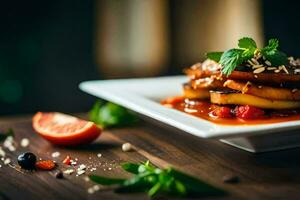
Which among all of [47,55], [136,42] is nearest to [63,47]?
[47,55]

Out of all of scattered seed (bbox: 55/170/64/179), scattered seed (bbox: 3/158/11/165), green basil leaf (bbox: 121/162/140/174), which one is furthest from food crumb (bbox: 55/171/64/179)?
scattered seed (bbox: 3/158/11/165)

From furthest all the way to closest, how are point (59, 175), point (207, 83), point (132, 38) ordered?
point (132, 38), point (207, 83), point (59, 175)

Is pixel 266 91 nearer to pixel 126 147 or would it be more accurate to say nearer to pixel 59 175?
pixel 126 147

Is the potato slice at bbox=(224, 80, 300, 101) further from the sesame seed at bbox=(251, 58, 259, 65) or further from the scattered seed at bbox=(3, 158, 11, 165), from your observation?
the scattered seed at bbox=(3, 158, 11, 165)

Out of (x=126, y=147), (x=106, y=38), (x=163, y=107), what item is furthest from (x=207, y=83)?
(x=106, y=38)

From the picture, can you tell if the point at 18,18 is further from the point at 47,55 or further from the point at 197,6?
the point at 197,6
